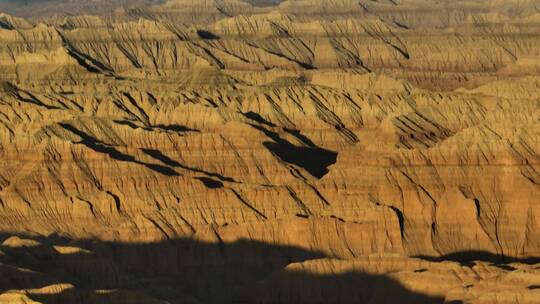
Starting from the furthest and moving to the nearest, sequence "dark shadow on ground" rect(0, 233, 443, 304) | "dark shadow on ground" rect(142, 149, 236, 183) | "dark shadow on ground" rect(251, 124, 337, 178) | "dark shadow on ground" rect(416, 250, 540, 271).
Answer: "dark shadow on ground" rect(251, 124, 337, 178), "dark shadow on ground" rect(142, 149, 236, 183), "dark shadow on ground" rect(416, 250, 540, 271), "dark shadow on ground" rect(0, 233, 443, 304)

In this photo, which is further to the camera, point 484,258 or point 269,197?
point 269,197

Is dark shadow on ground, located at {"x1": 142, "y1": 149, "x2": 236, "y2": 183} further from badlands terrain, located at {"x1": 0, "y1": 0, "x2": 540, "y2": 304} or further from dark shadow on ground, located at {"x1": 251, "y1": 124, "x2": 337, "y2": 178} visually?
dark shadow on ground, located at {"x1": 251, "y1": 124, "x2": 337, "y2": 178}

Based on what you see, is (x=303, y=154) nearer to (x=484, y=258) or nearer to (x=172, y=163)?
(x=172, y=163)

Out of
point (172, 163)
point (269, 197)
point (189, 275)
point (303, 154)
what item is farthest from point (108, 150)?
point (189, 275)

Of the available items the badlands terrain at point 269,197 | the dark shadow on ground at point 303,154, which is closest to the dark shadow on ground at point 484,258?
the badlands terrain at point 269,197

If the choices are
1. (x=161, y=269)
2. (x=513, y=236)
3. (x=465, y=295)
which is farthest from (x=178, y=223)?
(x=465, y=295)

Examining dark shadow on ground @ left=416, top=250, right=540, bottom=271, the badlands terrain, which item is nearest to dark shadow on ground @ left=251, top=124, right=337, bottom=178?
the badlands terrain

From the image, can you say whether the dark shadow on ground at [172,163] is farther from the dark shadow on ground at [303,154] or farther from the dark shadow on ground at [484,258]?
the dark shadow on ground at [484,258]

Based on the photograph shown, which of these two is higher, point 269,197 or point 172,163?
point 172,163

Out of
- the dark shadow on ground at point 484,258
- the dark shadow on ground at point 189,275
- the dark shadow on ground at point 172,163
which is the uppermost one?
the dark shadow on ground at point 172,163
